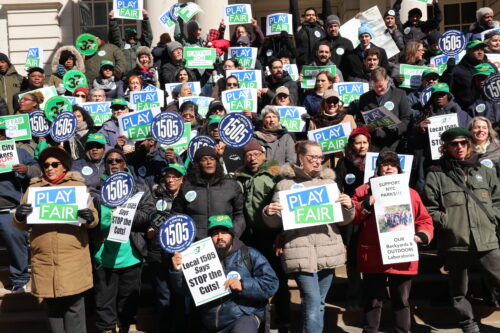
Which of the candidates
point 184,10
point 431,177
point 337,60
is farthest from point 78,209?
point 184,10

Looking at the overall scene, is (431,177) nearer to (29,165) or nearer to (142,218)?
(142,218)

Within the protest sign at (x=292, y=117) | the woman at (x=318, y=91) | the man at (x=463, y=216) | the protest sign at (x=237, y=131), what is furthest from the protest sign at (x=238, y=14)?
the man at (x=463, y=216)

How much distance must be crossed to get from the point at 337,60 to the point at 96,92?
3.71m

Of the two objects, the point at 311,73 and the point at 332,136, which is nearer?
the point at 332,136

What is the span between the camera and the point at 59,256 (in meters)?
6.93

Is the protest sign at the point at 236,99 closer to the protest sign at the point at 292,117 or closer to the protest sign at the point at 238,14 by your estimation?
the protest sign at the point at 292,117

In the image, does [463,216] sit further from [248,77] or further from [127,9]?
[127,9]

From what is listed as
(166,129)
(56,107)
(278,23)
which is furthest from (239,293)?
(278,23)

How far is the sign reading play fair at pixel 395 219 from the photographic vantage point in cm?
681

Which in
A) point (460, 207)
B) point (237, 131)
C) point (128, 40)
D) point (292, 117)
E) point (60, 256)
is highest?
point (128, 40)

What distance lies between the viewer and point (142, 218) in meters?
7.34

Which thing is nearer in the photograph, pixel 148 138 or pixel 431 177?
pixel 431 177

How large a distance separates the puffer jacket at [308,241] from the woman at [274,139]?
1.46 metres

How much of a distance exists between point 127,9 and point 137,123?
4677mm
